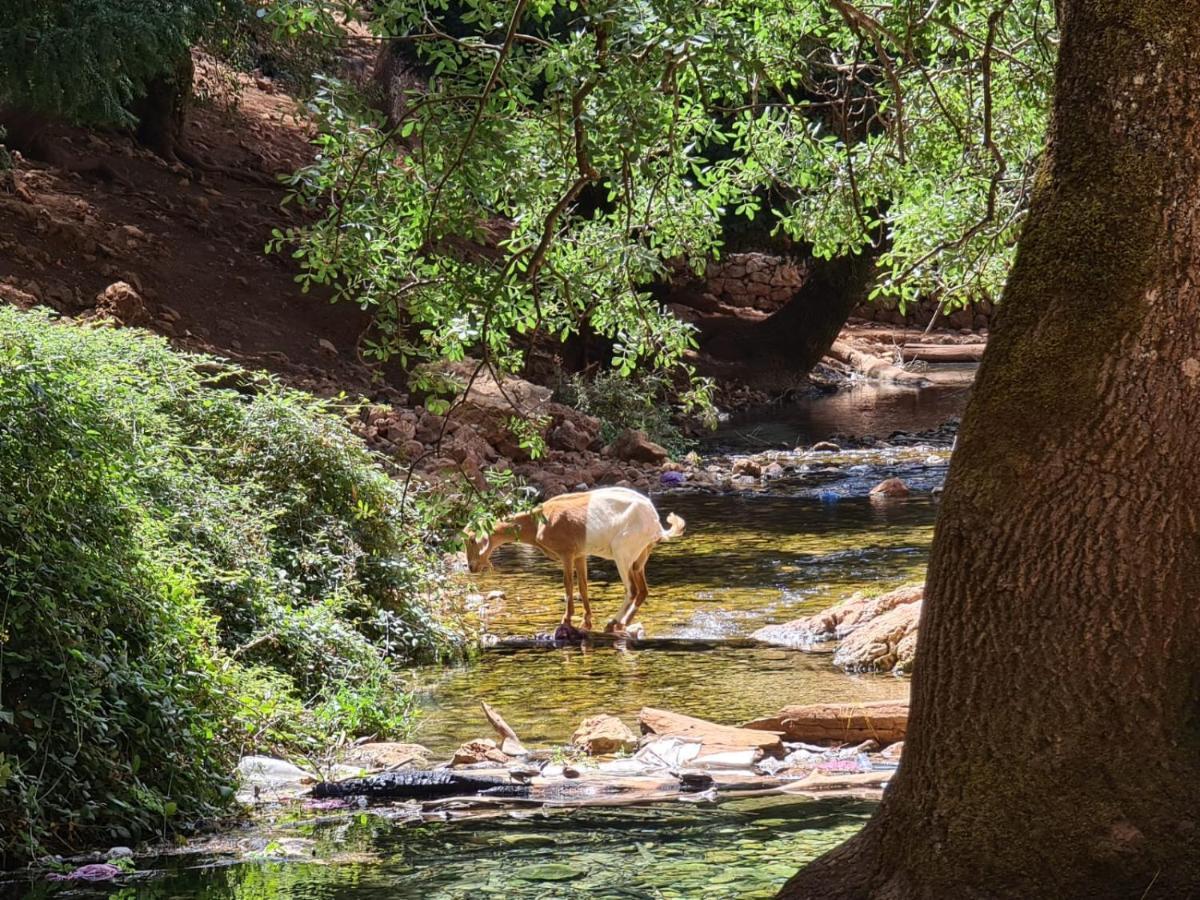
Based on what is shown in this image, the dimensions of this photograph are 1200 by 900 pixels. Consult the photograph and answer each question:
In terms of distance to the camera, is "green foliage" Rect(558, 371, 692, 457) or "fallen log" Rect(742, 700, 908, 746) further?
"green foliage" Rect(558, 371, 692, 457)

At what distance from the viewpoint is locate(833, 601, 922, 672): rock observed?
1176cm

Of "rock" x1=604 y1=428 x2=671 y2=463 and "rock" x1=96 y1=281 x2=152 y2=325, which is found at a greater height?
"rock" x1=96 y1=281 x2=152 y2=325

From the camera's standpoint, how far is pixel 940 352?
136 ft

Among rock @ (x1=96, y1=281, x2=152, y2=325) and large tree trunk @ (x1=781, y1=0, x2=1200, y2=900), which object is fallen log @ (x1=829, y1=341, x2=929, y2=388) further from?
large tree trunk @ (x1=781, y1=0, x2=1200, y2=900)

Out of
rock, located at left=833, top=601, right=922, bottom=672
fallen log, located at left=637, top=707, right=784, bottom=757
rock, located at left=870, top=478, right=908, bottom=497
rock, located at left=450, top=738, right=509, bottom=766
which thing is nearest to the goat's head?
rock, located at left=833, top=601, right=922, bottom=672

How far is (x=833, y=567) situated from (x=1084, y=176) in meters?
12.0

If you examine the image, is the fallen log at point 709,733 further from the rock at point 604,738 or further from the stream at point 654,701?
the stream at point 654,701

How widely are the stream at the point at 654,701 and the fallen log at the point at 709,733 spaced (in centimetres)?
81

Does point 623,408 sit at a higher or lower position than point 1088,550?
lower

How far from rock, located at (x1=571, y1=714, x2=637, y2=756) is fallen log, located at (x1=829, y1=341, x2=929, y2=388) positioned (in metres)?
28.6

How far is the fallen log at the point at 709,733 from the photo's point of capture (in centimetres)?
884

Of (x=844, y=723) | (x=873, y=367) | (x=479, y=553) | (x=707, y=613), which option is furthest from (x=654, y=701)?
(x=873, y=367)

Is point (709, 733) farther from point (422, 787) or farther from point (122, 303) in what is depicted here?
point (122, 303)

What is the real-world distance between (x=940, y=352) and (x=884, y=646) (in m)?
30.8
